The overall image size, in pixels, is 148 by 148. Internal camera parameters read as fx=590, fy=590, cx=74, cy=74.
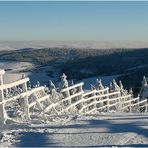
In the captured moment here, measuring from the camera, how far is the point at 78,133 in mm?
12133

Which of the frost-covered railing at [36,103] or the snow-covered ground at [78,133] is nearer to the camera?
the snow-covered ground at [78,133]

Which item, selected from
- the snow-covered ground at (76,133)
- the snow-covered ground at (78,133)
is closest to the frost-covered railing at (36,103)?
the snow-covered ground at (76,133)

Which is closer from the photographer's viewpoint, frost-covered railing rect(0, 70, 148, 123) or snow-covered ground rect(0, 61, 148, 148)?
snow-covered ground rect(0, 61, 148, 148)

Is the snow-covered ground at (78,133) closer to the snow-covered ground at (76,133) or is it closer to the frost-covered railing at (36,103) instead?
the snow-covered ground at (76,133)

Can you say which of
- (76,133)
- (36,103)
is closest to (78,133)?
(76,133)

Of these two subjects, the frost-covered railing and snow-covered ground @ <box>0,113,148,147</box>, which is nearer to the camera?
snow-covered ground @ <box>0,113,148,147</box>

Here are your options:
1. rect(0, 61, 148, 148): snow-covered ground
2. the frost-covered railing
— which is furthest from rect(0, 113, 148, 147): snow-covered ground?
the frost-covered railing

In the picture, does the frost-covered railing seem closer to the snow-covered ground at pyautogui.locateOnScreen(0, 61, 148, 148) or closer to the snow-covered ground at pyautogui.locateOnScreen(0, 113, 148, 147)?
the snow-covered ground at pyautogui.locateOnScreen(0, 61, 148, 148)

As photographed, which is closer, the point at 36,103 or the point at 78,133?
the point at 78,133

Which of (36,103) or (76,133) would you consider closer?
(76,133)

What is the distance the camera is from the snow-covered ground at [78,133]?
36.4ft

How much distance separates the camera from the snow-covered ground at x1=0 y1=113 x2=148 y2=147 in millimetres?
11087

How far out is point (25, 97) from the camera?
16.2 metres

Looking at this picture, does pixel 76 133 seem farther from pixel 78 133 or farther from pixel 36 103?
pixel 36 103
